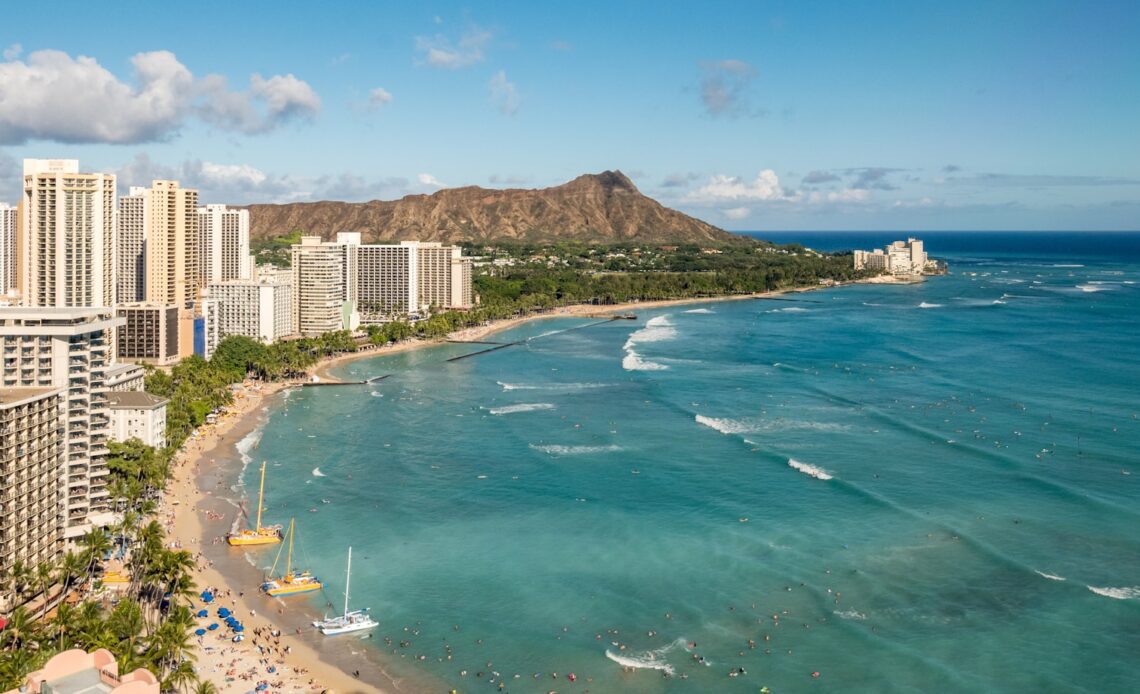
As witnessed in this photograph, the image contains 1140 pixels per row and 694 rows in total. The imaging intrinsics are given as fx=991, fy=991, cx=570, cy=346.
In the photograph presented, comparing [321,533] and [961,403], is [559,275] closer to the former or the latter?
[961,403]

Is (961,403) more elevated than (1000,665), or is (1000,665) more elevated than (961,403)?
(961,403)

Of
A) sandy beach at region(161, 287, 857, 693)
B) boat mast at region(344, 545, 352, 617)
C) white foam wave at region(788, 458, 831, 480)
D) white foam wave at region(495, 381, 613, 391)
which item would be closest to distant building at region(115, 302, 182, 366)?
sandy beach at region(161, 287, 857, 693)

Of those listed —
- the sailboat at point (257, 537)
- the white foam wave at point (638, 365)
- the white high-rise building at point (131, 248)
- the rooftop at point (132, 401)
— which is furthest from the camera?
the white high-rise building at point (131, 248)

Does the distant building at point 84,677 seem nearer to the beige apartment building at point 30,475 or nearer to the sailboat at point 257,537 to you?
the beige apartment building at point 30,475

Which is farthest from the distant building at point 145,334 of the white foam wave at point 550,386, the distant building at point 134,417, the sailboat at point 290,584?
the sailboat at point 290,584

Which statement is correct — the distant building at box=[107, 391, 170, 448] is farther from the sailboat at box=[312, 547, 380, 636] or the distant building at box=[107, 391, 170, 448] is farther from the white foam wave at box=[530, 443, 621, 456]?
the sailboat at box=[312, 547, 380, 636]

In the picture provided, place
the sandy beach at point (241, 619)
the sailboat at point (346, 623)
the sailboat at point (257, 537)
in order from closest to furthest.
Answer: the sandy beach at point (241, 619)
the sailboat at point (346, 623)
the sailboat at point (257, 537)

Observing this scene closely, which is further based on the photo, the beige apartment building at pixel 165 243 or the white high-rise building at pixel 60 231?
the beige apartment building at pixel 165 243

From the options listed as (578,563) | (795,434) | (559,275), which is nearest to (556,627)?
(578,563)
